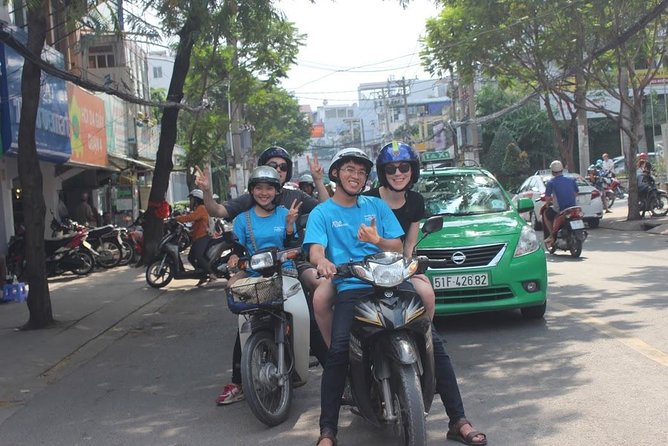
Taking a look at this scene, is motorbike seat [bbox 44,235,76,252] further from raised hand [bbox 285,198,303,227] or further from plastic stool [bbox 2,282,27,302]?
raised hand [bbox 285,198,303,227]

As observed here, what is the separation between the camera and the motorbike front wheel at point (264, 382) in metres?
4.68

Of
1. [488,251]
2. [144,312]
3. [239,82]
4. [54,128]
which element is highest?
[239,82]

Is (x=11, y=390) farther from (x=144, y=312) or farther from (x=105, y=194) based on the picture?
(x=105, y=194)

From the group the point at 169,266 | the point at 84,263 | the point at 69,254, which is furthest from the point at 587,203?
the point at 69,254

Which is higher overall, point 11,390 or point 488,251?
point 488,251

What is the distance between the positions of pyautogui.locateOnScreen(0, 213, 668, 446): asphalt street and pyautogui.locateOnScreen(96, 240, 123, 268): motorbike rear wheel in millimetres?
6758

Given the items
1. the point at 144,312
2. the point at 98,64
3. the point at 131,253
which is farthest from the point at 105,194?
the point at 144,312

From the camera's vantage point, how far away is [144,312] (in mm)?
10867

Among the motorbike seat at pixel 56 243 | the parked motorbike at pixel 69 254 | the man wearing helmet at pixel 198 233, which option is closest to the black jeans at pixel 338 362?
the man wearing helmet at pixel 198 233

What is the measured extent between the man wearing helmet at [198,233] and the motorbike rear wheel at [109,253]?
341 cm

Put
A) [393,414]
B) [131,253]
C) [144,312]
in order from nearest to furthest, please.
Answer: [393,414], [144,312], [131,253]

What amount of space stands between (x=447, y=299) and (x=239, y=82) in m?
19.0

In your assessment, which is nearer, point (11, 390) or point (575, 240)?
point (11, 390)

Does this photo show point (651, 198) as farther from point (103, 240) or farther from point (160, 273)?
point (103, 240)
